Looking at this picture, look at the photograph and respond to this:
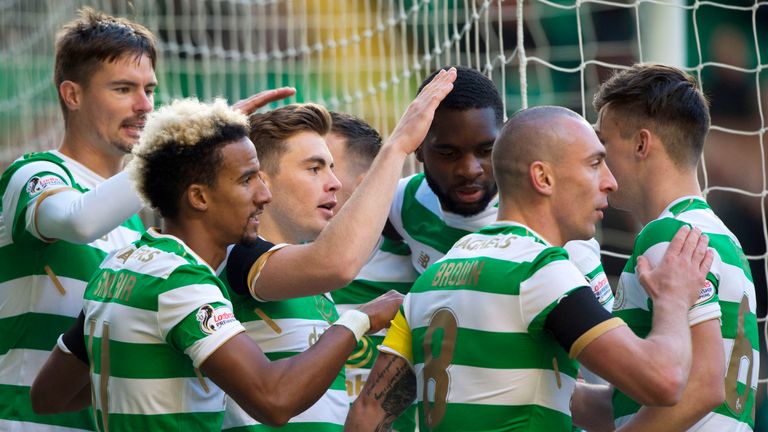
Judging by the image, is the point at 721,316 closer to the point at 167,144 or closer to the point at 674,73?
the point at 674,73

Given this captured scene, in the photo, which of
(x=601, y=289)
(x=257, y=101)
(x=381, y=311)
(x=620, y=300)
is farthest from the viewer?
(x=257, y=101)

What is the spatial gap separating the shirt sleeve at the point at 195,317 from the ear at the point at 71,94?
163 cm

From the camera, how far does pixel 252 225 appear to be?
344cm

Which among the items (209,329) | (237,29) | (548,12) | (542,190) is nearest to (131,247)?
(209,329)

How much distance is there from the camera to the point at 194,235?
133 inches

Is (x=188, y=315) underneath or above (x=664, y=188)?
underneath

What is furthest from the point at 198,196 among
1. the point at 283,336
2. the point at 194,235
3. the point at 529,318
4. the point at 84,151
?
the point at 84,151

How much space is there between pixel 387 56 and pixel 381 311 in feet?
20.9

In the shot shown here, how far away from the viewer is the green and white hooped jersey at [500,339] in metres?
3.03

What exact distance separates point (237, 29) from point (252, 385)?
7.61 meters

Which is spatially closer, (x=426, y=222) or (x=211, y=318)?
(x=211, y=318)

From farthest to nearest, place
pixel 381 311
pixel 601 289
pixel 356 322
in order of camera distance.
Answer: pixel 601 289, pixel 381 311, pixel 356 322

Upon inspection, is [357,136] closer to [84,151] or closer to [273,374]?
[84,151]

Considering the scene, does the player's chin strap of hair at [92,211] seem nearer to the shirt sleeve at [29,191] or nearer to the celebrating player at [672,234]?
the shirt sleeve at [29,191]
